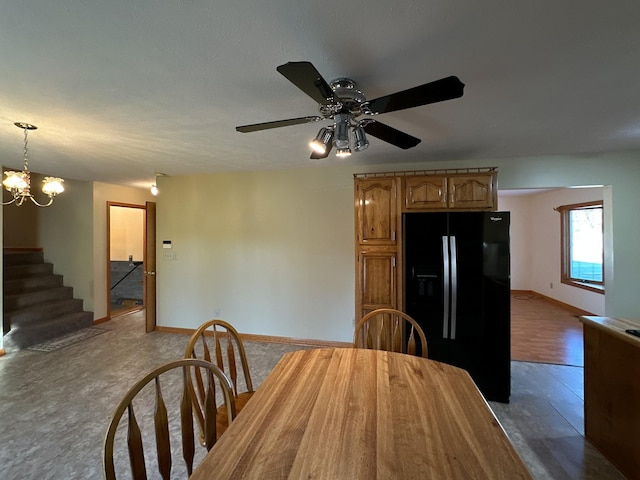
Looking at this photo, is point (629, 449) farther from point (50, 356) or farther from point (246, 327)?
point (50, 356)

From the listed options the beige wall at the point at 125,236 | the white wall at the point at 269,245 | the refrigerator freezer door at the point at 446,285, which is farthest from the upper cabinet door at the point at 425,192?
the beige wall at the point at 125,236

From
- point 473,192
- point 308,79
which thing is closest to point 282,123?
point 308,79

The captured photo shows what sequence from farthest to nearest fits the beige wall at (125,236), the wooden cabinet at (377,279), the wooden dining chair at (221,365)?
the beige wall at (125,236) → the wooden cabinet at (377,279) → the wooden dining chair at (221,365)

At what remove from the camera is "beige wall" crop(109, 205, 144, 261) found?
22.5 ft

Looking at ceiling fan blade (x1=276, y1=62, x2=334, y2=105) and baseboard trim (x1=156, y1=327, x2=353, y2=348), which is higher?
ceiling fan blade (x1=276, y1=62, x2=334, y2=105)

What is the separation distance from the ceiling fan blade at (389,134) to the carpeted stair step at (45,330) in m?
5.06

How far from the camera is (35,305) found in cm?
451

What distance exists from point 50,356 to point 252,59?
432 centimetres

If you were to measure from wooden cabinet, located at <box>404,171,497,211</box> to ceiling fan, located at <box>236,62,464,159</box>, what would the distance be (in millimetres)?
1266

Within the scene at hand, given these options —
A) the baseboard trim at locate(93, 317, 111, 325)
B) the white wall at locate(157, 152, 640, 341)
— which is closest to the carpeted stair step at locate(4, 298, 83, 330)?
the baseboard trim at locate(93, 317, 111, 325)

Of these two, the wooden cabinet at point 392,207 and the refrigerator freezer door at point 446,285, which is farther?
the wooden cabinet at point 392,207

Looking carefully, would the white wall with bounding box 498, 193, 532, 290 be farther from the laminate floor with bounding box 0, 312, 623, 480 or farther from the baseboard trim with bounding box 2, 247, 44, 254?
the baseboard trim with bounding box 2, 247, 44, 254

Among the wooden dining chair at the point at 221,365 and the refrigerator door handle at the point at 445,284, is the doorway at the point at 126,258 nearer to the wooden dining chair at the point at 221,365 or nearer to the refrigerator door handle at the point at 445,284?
the wooden dining chair at the point at 221,365

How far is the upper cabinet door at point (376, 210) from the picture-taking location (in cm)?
323
